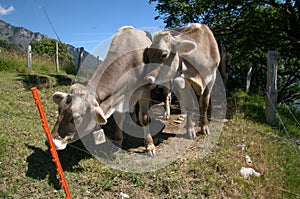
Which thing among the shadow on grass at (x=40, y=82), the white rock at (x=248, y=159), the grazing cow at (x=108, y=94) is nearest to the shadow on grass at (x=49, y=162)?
the grazing cow at (x=108, y=94)

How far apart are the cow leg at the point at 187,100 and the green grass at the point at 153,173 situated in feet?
0.80

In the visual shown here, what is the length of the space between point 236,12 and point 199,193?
278 inches

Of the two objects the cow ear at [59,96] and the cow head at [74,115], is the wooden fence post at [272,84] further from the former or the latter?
the cow ear at [59,96]

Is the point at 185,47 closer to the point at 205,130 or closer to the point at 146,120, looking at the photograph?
the point at 146,120

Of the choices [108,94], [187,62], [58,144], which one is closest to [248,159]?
[187,62]

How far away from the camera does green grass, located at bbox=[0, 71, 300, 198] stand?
337 cm

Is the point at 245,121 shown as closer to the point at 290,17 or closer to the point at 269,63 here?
the point at 269,63

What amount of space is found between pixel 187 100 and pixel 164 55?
1590 mm

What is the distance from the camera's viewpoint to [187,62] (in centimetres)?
483

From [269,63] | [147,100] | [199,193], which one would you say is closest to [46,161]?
[147,100]

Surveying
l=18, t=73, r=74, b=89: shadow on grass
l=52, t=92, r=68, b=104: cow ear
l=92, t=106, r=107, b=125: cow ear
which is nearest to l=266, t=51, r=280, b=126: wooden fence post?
l=92, t=106, r=107, b=125: cow ear

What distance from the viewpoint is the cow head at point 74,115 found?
131 inches

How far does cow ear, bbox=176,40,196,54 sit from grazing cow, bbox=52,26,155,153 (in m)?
0.63

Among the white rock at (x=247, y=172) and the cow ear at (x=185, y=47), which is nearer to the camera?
the white rock at (x=247, y=172)
